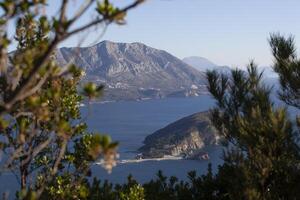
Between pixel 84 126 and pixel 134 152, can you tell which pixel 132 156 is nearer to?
pixel 134 152

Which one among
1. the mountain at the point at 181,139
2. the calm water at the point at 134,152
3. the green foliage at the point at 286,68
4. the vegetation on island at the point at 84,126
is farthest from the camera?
the mountain at the point at 181,139

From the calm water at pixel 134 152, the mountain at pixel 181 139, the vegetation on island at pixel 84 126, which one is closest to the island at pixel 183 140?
the mountain at pixel 181 139

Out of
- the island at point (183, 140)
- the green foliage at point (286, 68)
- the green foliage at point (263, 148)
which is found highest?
the island at point (183, 140)

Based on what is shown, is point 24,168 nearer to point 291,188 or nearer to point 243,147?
point 243,147

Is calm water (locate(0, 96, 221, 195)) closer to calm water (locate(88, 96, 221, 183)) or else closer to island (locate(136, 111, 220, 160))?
calm water (locate(88, 96, 221, 183))

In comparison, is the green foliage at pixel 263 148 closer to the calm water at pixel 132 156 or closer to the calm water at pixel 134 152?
the calm water at pixel 132 156

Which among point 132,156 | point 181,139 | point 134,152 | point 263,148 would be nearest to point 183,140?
point 181,139
